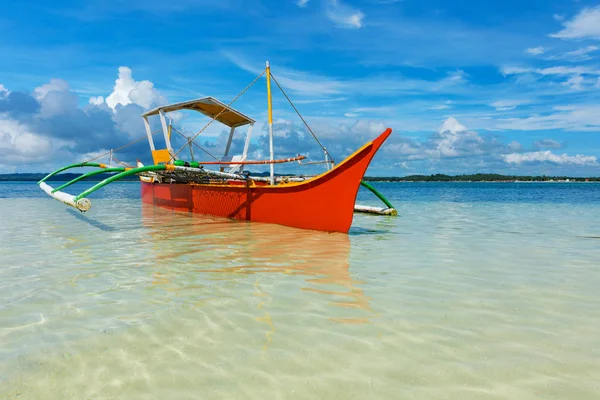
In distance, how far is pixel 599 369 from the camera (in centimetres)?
314

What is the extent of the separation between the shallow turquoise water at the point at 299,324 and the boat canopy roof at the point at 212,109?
9.18m

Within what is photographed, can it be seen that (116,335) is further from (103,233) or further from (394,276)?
(103,233)

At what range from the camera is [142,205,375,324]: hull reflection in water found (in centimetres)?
523

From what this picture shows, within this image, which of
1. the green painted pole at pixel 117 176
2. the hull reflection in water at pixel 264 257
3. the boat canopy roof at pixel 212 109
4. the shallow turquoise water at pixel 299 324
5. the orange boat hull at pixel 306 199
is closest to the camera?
the shallow turquoise water at pixel 299 324

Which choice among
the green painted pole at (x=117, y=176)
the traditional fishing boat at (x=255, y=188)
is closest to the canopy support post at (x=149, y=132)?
the traditional fishing boat at (x=255, y=188)

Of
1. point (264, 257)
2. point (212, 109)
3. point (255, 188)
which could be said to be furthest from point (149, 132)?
point (264, 257)

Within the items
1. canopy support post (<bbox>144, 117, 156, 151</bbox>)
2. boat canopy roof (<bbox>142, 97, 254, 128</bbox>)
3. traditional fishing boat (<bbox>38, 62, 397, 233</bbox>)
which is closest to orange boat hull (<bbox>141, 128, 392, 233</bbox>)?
traditional fishing boat (<bbox>38, 62, 397, 233</bbox>)

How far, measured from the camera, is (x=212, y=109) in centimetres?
1706

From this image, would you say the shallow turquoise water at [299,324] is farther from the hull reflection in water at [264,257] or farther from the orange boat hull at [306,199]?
the orange boat hull at [306,199]

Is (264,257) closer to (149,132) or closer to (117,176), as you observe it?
(117,176)

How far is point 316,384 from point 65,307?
10.8 ft

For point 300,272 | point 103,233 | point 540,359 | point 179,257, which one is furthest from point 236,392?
point 103,233

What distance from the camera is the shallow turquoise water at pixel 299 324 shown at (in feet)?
9.60

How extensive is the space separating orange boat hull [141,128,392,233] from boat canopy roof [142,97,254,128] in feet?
11.1
